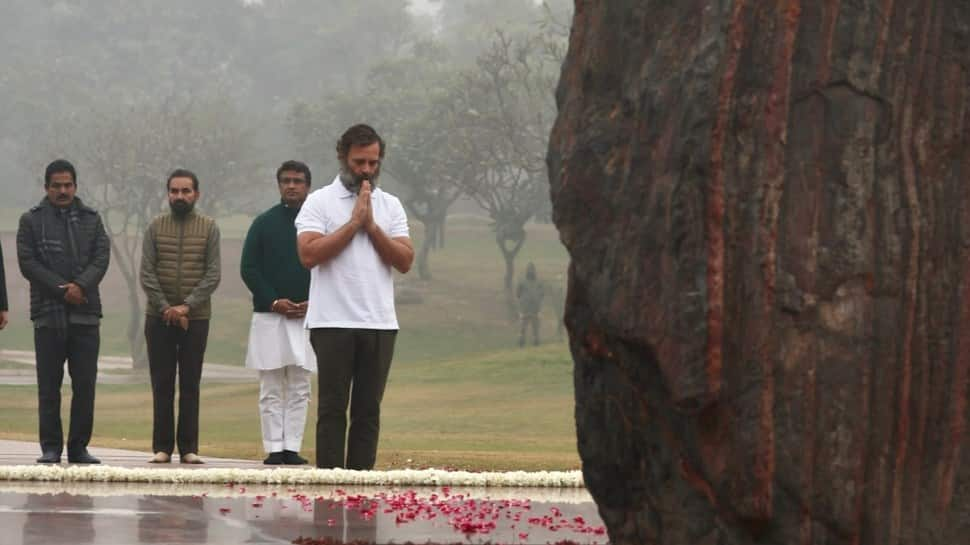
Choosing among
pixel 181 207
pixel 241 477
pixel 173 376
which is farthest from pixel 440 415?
pixel 241 477

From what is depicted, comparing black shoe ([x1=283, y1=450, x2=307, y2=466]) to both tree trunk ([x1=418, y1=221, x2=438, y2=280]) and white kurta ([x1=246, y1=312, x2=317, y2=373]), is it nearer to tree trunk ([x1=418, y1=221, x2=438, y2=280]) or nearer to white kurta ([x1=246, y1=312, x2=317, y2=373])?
white kurta ([x1=246, y1=312, x2=317, y2=373])

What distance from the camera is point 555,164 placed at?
600 centimetres

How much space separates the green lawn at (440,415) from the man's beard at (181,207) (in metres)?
3.10

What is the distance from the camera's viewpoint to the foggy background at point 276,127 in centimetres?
5853

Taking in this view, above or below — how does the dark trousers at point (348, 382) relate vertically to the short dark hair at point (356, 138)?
below

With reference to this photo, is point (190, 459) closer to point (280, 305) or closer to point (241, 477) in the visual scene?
point (280, 305)

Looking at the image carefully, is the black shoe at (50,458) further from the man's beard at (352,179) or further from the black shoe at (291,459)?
the man's beard at (352,179)

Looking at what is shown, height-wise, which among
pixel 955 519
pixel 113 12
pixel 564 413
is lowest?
pixel 564 413

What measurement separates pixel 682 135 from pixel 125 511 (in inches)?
194

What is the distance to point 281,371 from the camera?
13469 mm

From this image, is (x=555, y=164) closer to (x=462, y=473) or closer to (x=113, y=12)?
(x=462, y=473)

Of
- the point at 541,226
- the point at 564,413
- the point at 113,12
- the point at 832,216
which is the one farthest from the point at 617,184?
the point at 113,12

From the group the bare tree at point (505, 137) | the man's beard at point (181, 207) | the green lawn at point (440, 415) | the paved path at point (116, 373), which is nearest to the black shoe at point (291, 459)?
the man's beard at point (181, 207)

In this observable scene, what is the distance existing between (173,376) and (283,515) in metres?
4.70
